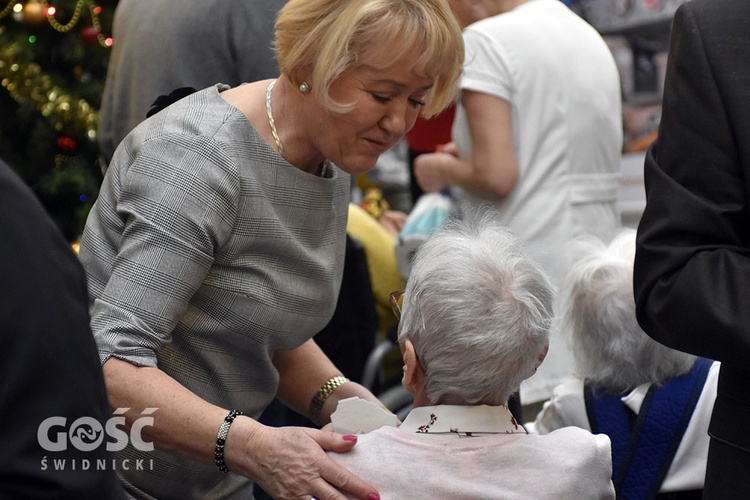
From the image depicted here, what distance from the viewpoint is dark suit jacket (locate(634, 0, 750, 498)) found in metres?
1.51

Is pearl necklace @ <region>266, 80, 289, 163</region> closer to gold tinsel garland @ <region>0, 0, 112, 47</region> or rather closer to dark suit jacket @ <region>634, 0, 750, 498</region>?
dark suit jacket @ <region>634, 0, 750, 498</region>

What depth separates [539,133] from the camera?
3045mm

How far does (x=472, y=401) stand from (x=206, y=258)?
20.3 inches

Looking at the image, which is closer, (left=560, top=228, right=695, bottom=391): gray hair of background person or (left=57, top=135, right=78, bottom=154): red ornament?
(left=560, top=228, right=695, bottom=391): gray hair of background person

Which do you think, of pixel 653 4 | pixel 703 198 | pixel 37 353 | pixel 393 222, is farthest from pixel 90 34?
pixel 37 353

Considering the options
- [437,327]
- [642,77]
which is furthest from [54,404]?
[642,77]

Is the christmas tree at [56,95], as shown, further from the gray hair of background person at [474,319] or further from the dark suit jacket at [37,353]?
the dark suit jacket at [37,353]

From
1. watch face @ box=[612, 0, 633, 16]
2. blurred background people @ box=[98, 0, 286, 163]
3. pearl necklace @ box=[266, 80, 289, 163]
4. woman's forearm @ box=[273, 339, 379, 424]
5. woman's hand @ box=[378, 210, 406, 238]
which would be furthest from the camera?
watch face @ box=[612, 0, 633, 16]

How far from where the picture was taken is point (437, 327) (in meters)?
1.72

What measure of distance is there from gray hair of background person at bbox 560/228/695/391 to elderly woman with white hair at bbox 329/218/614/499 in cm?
61

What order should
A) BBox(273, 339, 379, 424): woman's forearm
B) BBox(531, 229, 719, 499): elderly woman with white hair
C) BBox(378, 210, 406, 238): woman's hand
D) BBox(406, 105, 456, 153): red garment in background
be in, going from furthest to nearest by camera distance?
BBox(378, 210, 406, 238): woman's hand < BBox(406, 105, 456, 153): red garment in background < BBox(531, 229, 719, 499): elderly woman with white hair < BBox(273, 339, 379, 424): woman's forearm

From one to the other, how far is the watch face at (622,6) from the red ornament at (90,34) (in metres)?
2.60

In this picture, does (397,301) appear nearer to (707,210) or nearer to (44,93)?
(707,210)

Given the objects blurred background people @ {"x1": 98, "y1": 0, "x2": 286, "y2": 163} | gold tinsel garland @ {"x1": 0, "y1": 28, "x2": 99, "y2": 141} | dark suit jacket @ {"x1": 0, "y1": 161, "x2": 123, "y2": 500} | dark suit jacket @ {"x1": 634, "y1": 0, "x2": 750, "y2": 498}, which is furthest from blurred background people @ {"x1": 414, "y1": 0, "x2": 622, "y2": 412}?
gold tinsel garland @ {"x1": 0, "y1": 28, "x2": 99, "y2": 141}
